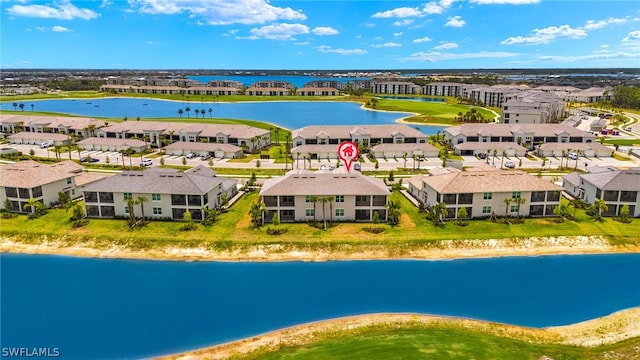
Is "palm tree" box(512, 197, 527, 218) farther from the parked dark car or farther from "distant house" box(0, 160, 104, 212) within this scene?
the parked dark car

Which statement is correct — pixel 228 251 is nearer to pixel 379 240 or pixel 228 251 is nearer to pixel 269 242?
pixel 269 242

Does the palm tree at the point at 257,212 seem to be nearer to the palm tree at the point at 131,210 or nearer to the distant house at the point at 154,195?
the distant house at the point at 154,195

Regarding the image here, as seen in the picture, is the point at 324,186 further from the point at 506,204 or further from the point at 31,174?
the point at 31,174

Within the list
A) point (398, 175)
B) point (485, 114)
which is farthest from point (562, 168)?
point (485, 114)

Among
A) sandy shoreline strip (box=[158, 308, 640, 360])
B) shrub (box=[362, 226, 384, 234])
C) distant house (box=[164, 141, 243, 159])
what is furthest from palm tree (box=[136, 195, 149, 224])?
distant house (box=[164, 141, 243, 159])

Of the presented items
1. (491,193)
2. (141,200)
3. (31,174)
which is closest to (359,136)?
(491,193)
